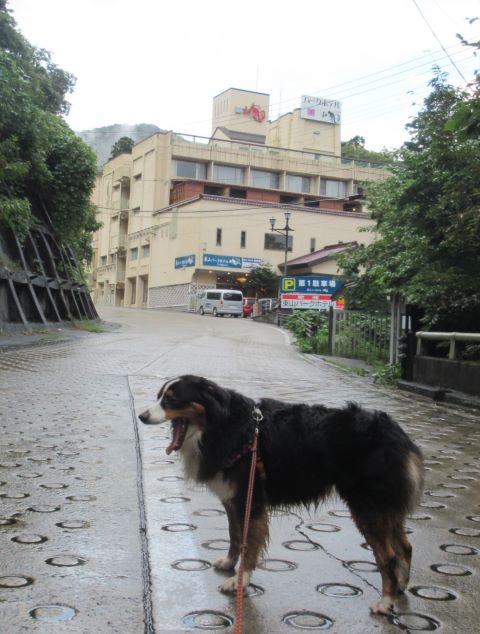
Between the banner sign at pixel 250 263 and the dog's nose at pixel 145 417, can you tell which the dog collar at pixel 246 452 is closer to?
the dog's nose at pixel 145 417

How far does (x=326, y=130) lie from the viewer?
63844 millimetres

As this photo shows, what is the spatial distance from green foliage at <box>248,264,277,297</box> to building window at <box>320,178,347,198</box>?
12.4 meters

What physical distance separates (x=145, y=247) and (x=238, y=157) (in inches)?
482

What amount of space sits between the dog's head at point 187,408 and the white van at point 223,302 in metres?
43.4

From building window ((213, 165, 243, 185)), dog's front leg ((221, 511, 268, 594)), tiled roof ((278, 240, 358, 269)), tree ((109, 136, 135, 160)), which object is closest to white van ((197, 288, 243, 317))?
tiled roof ((278, 240, 358, 269))

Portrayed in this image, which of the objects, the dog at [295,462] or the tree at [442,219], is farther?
the tree at [442,219]

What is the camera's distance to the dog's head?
3.29 m

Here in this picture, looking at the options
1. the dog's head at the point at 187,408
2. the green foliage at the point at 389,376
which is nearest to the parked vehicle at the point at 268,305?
the green foliage at the point at 389,376

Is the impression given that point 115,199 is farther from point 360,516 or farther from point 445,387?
point 360,516

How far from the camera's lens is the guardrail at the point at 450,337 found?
11.1 meters

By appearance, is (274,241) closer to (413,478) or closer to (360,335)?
(360,335)

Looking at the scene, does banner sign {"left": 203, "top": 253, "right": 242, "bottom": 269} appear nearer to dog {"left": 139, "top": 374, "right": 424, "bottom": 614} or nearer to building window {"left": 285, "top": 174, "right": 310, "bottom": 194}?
building window {"left": 285, "top": 174, "right": 310, "bottom": 194}

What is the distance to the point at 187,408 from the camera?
3285 millimetres

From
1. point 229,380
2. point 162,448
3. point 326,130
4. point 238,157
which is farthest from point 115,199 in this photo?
point 162,448
